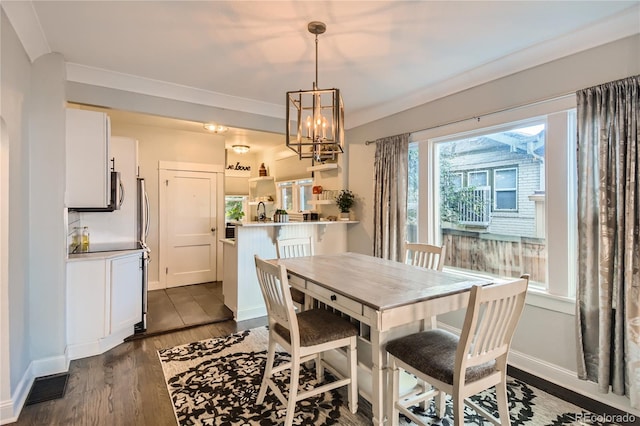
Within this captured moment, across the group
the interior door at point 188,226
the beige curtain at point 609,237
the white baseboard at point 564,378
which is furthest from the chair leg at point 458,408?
→ the interior door at point 188,226

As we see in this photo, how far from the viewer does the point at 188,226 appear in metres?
5.36

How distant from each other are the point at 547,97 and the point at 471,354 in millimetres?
2183

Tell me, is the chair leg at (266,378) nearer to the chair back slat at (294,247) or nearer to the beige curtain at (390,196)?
the chair back slat at (294,247)

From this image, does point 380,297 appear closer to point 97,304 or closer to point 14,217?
point 14,217

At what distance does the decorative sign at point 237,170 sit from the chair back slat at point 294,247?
14.3ft

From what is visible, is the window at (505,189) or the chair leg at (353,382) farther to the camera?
the window at (505,189)

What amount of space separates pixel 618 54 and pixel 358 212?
3015 millimetres

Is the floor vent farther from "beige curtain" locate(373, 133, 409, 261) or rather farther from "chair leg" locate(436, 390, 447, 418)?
"beige curtain" locate(373, 133, 409, 261)

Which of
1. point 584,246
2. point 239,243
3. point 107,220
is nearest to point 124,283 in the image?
point 107,220

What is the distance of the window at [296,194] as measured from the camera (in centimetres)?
578

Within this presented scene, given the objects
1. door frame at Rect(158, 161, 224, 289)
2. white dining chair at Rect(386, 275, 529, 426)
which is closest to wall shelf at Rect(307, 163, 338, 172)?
door frame at Rect(158, 161, 224, 289)

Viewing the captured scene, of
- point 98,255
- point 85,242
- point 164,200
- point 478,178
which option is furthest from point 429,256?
point 164,200

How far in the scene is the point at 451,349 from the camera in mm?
1726

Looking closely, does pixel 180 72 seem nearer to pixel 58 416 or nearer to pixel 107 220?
pixel 107 220
